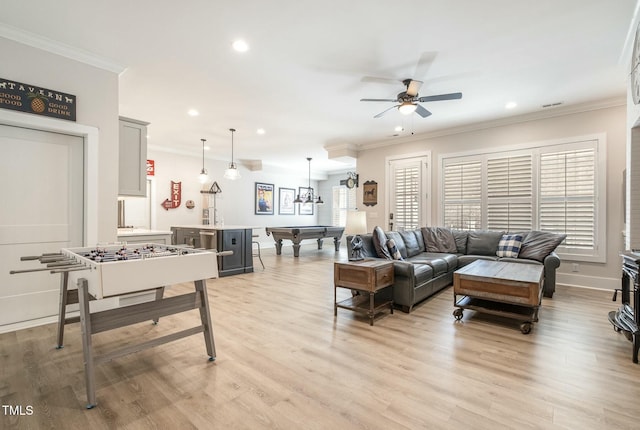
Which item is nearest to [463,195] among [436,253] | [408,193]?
[408,193]

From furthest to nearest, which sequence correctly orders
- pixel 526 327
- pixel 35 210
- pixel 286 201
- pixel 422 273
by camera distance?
pixel 286 201
pixel 422 273
pixel 35 210
pixel 526 327

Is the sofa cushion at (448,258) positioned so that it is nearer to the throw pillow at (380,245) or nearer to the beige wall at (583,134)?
the throw pillow at (380,245)

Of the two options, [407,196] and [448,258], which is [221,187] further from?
[448,258]

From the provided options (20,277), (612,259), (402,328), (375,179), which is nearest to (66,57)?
(20,277)

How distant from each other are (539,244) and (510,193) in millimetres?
1159

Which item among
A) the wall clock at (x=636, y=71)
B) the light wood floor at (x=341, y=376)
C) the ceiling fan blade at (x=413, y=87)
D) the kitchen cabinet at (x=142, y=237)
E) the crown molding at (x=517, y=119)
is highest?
the crown molding at (x=517, y=119)

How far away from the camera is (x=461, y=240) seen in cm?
529

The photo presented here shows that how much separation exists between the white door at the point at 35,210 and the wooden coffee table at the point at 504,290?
417cm

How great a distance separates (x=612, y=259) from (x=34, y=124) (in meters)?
7.37

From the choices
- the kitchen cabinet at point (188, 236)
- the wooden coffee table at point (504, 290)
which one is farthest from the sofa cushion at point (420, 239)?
the kitchen cabinet at point (188, 236)

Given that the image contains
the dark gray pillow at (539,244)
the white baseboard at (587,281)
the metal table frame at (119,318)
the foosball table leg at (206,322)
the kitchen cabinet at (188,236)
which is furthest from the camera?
the kitchen cabinet at (188,236)

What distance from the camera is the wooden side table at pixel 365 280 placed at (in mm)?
3141

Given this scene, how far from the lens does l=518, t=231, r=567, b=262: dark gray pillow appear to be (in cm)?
434

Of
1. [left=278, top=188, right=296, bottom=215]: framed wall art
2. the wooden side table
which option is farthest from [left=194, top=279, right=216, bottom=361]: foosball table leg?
[left=278, top=188, right=296, bottom=215]: framed wall art
